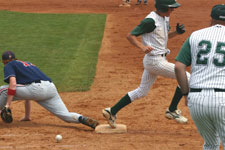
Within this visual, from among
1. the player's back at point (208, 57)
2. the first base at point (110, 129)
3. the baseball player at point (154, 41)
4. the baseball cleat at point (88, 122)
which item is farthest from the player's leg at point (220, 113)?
the baseball cleat at point (88, 122)

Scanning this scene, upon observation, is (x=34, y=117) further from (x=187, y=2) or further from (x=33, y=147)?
(x=187, y=2)

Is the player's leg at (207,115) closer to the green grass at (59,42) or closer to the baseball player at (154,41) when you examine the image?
the baseball player at (154,41)

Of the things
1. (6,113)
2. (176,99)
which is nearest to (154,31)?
(176,99)

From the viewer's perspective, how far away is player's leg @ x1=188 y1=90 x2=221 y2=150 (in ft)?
13.9

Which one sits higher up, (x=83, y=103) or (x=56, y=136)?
(x=56, y=136)

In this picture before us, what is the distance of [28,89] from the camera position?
6836mm

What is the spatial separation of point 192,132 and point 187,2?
789 inches

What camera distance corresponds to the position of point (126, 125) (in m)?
7.35

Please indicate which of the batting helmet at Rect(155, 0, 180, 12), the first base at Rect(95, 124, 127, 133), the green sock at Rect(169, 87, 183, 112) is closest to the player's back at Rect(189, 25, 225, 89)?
the batting helmet at Rect(155, 0, 180, 12)

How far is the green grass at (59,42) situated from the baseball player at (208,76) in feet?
18.6

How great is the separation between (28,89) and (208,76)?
3.42 m

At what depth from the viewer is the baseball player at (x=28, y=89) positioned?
675 cm

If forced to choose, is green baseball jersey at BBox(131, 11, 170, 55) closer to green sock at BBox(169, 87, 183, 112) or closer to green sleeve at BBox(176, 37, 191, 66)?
green sock at BBox(169, 87, 183, 112)

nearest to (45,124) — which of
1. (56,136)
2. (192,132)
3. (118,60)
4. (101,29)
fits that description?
(56,136)
